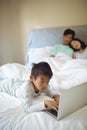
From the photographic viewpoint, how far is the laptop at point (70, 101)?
1091 millimetres

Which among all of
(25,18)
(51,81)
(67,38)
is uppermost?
(25,18)

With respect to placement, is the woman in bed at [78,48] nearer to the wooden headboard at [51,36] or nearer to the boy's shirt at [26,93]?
the wooden headboard at [51,36]

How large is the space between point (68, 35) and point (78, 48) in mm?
225

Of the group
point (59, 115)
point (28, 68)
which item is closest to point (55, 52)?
point (28, 68)

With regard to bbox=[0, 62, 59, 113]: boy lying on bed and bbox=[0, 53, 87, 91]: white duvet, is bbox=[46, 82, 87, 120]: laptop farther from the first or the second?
bbox=[0, 53, 87, 91]: white duvet

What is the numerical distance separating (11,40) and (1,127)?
2107mm

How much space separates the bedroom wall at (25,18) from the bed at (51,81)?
21 cm

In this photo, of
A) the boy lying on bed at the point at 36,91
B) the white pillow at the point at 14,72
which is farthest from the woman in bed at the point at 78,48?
the boy lying on bed at the point at 36,91

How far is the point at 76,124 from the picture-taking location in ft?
3.45

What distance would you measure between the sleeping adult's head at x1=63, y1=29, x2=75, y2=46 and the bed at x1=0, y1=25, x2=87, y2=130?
11 centimetres

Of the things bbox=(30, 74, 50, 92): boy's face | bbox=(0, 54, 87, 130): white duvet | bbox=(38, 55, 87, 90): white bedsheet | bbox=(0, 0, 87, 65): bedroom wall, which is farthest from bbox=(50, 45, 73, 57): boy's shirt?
bbox=(30, 74, 50, 92): boy's face

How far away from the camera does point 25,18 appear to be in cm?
297

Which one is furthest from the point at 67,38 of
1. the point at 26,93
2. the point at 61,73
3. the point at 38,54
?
the point at 26,93

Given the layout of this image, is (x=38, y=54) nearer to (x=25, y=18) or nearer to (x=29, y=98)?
(x=25, y=18)
